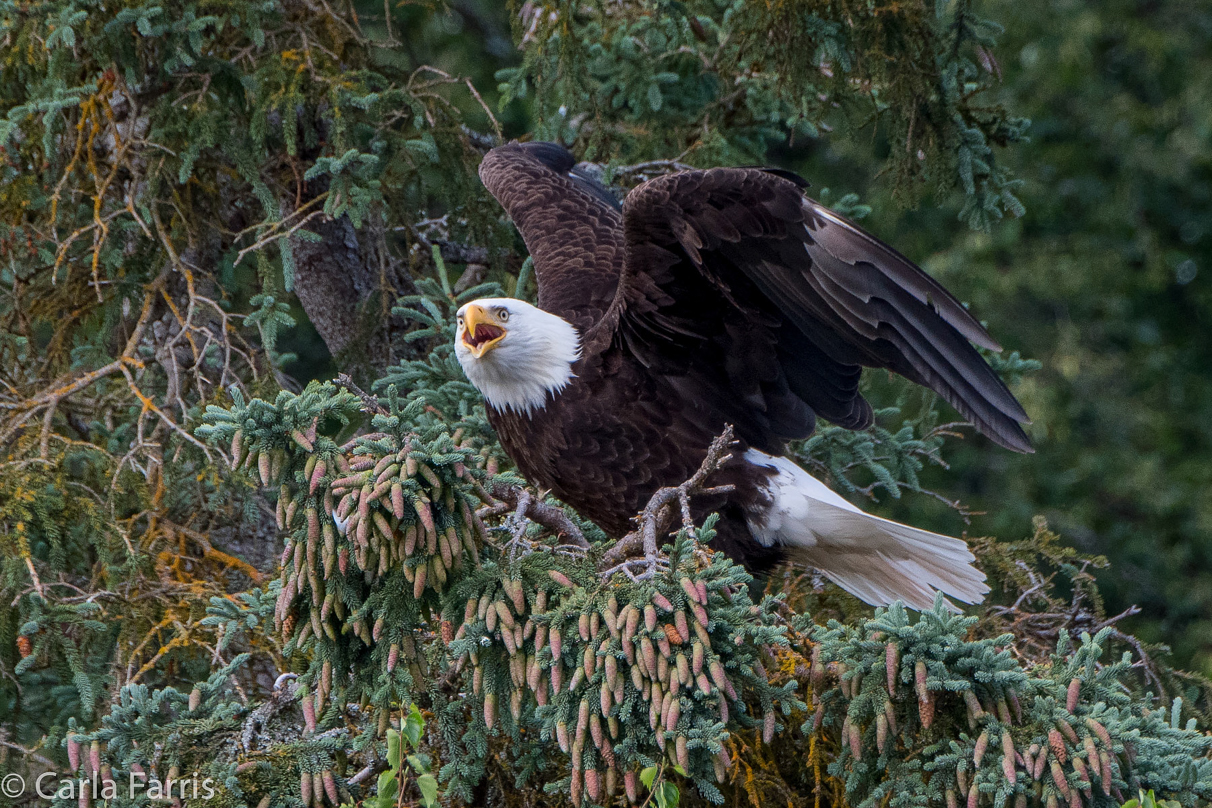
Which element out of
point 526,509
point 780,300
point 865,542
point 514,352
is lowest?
point 865,542

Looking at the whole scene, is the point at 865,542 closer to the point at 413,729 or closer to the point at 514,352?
the point at 514,352

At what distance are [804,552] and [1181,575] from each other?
14.4ft

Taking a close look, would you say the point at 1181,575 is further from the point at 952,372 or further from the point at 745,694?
the point at 745,694

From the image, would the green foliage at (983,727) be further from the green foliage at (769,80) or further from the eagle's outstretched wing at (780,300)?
the green foliage at (769,80)

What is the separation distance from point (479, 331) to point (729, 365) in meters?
0.64

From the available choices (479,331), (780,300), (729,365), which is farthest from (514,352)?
(780,300)

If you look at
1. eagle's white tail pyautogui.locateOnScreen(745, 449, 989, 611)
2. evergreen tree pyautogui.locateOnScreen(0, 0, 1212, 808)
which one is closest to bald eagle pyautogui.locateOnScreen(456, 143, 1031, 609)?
eagle's white tail pyautogui.locateOnScreen(745, 449, 989, 611)

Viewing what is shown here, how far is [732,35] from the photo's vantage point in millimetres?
3508

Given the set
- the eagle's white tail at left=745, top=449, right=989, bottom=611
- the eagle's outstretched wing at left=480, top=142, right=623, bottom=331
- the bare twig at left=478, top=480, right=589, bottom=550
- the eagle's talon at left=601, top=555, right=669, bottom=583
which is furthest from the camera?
the eagle's outstretched wing at left=480, top=142, right=623, bottom=331

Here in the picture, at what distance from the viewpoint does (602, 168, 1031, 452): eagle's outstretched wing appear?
2334 mm

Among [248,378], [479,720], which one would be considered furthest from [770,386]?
[248,378]

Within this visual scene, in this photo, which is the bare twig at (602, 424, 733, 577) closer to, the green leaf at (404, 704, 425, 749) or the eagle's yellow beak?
the green leaf at (404, 704, 425, 749)

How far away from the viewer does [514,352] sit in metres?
2.80

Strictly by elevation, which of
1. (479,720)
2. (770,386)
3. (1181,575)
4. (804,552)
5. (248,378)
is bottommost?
(1181,575)
